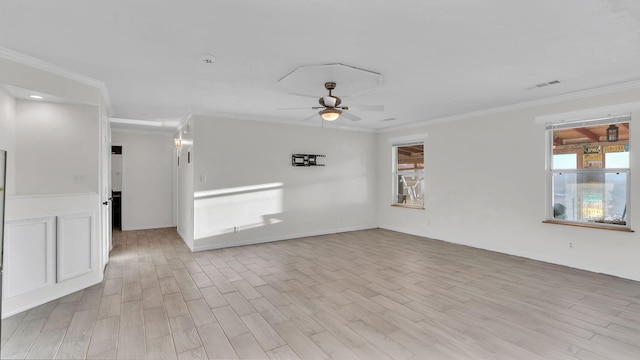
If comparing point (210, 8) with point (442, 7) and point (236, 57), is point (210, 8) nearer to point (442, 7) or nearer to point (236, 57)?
point (236, 57)

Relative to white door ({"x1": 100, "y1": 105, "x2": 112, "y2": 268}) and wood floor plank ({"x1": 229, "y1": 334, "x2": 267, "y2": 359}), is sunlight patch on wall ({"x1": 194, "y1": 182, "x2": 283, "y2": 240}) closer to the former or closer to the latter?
white door ({"x1": 100, "y1": 105, "x2": 112, "y2": 268})

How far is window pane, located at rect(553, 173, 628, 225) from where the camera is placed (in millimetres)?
4141

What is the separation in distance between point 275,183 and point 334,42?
3.96 meters

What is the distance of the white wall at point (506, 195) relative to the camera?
413cm

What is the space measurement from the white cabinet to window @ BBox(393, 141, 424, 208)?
19.2ft

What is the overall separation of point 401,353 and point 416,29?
248 cm

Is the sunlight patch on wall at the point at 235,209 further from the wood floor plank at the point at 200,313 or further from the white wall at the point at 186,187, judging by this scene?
the wood floor plank at the point at 200,313

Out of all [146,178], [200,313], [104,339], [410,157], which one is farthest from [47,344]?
[410,157]

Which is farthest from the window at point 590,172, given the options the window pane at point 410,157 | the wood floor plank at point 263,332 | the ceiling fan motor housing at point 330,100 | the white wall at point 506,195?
the wood floor plank at point 263,332

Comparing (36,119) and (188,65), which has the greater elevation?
(188,65)

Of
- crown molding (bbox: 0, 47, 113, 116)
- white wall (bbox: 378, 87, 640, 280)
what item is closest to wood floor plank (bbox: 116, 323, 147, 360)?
crown molding (bbox: 0, 47, 113, 116)

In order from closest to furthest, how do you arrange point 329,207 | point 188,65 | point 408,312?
point 408,312 → point 188,65 → point 329,207

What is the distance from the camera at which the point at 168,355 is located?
229 centimetres

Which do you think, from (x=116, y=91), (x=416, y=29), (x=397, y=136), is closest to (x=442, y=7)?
(x=416, y=29)
